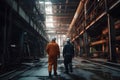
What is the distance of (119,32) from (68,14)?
16863mm

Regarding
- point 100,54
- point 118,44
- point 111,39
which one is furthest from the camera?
point 100,54

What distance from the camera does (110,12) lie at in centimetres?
1200

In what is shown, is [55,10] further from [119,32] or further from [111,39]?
[111,39]

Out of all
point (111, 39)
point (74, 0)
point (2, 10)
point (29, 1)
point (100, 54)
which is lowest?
point (100, 54)

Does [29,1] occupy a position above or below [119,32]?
above

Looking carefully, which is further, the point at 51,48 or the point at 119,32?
the point at 119,32

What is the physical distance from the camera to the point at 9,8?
9.95 metres

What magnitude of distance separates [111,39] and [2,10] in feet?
24.4

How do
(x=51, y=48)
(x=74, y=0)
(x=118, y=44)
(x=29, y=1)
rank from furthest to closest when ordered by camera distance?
1. (x=74, y=0)
2. (x=29, y=1)
3. (x=118, y=44)
4. (x=51, y=48)

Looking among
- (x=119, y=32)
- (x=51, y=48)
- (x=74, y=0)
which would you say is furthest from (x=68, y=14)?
(x=51, y=48)

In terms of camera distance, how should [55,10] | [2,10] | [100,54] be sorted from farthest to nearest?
[55,10] → [100,54] → [2,10]

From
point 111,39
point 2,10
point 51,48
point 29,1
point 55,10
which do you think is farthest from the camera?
point 55,10

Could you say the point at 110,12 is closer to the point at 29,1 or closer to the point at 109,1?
the point at 109,1

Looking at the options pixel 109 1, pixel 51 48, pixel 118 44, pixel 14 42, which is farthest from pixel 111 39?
pixel 14 42
